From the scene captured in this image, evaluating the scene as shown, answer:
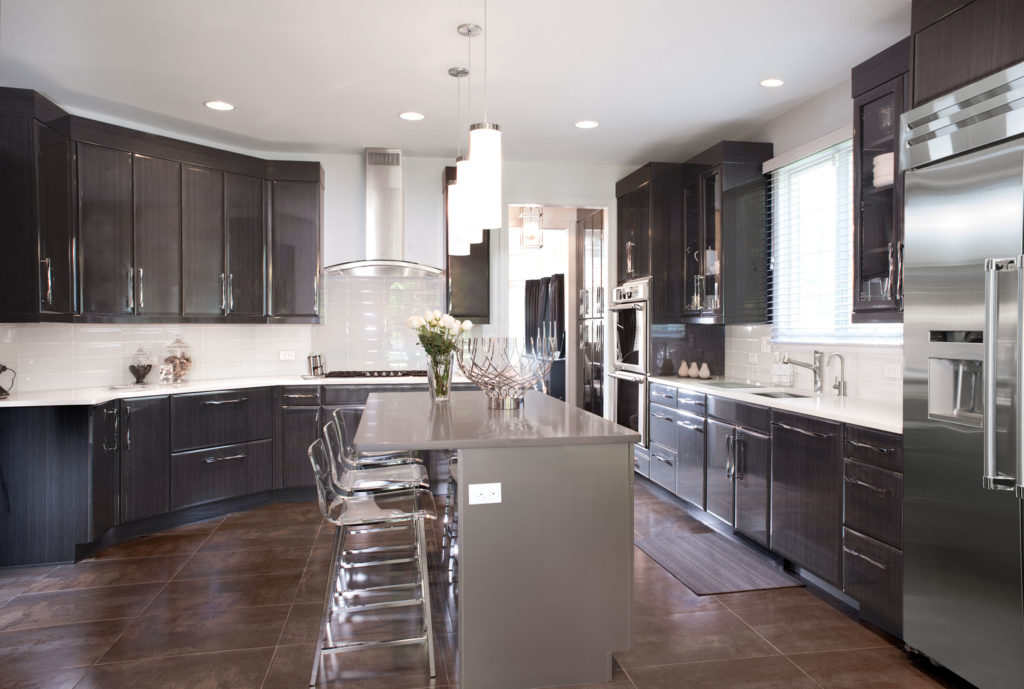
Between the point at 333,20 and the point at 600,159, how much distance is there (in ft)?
10.0

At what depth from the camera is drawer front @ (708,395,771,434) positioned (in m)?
3.55

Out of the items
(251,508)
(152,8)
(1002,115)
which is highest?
(152,8)

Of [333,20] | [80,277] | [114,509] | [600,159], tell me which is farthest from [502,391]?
[600,159]

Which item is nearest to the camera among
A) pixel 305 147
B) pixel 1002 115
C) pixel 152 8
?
pixel 1002 115

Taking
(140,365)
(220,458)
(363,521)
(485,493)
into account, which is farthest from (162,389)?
(485,493)

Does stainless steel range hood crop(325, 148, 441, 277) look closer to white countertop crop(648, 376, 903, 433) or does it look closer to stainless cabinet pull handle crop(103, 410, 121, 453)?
stainless cabinet pull handle crop(103, 410, 121, 453)

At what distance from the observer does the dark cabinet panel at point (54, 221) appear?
3.76m

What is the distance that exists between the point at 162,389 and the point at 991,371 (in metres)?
4.41

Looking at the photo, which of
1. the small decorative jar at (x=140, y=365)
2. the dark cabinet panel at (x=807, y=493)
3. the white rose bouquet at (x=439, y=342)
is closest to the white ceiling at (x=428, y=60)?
the white rose bouquet at (x=439, y=342)

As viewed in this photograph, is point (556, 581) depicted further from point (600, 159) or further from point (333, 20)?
point (600, 159)

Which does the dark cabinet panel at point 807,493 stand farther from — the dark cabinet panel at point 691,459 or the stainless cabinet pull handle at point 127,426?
the stainless cabinet pull handle at point 127,426

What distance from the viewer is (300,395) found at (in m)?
4.95

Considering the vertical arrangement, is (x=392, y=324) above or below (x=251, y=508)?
above

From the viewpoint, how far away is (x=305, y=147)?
17.4 feet
